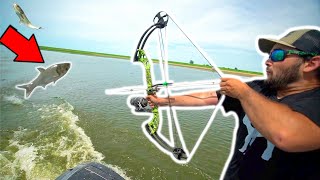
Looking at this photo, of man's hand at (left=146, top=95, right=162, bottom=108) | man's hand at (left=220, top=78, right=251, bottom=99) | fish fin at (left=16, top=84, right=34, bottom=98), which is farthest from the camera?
fish fin at (left=16, top=84, right=34, bottom=98)

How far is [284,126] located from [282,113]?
9 centimetres

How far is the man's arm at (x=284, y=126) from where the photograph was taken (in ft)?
5.76

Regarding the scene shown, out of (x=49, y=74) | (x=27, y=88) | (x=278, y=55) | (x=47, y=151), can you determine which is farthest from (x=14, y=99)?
(x=278, y=55)

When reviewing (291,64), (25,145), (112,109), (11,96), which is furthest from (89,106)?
(291,64)

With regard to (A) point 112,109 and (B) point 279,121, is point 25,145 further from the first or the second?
(B) point 279,121

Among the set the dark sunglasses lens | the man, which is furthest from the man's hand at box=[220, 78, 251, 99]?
the dark sunglasses lens

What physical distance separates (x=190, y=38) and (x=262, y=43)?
88 cm

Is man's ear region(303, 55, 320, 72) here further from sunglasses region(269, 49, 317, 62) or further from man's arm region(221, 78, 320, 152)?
man's arm region(221, 78, 320, 152)

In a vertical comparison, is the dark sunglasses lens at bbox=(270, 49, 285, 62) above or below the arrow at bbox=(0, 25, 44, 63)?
above

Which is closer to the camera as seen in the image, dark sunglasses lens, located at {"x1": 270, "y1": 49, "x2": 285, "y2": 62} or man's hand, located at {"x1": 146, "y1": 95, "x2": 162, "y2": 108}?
dark sunglasses lens, located at {"x1": 270, "y1": 49, "x2": 285, "y2": 62}

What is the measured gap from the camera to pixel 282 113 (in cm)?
181

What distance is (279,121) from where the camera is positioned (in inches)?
70.7

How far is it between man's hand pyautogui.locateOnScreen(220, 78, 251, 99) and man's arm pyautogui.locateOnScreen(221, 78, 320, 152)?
91 mm

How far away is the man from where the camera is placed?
1.79 m
